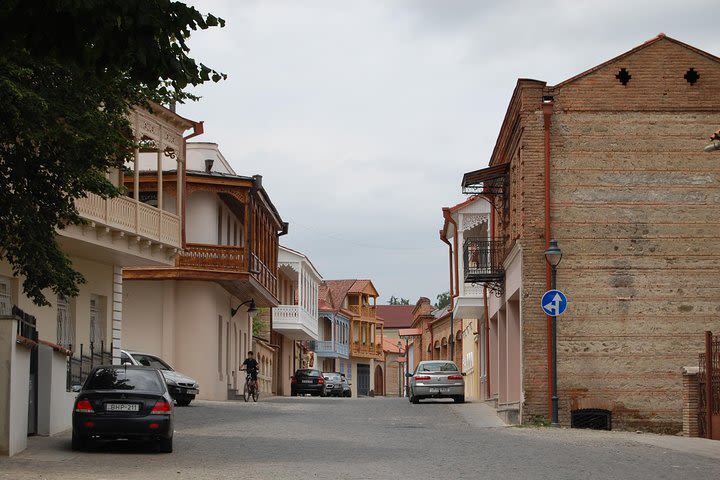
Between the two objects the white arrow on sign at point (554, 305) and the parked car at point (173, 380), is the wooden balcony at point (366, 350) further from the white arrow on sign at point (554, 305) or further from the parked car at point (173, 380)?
the white arrow on sign at point (554, 305)

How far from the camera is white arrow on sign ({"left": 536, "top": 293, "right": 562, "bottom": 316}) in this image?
81.4 feet

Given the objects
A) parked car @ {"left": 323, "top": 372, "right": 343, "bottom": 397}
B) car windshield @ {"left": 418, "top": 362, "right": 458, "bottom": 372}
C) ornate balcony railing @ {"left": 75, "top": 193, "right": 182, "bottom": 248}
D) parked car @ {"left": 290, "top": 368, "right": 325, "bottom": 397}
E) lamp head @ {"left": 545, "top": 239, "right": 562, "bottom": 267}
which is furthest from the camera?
parked car @ {"left": 323, "top": 372, "right": 343, "bottom": 397}

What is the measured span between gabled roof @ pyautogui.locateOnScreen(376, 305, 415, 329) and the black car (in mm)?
132634

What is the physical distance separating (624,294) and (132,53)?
64.4ft

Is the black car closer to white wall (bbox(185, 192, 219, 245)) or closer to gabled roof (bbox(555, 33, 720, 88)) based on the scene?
gabled roof (bbox(555, 33, 720, 88))

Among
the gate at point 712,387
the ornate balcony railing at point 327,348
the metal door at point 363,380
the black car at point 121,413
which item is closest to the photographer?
the black car at point 121,413

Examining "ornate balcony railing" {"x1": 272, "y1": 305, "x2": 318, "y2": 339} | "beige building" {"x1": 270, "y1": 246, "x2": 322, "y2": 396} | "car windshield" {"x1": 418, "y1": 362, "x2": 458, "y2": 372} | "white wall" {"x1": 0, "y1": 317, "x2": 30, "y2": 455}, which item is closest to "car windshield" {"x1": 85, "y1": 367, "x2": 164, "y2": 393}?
"white wall" {"x1": 0, "y1": 317, "x2": 30, "y2": 455}

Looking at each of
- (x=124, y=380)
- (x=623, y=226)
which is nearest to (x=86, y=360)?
(x=124, y=380)

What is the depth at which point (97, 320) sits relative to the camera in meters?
30.3

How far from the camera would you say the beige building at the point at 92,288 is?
20.2 m

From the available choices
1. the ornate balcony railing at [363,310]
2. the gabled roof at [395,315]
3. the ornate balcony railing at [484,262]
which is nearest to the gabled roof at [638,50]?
the ornate balcony railing at [484,262]

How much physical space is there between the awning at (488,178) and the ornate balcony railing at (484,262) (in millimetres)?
1569

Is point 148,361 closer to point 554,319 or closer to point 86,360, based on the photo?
point 86,360

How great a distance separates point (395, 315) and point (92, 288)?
413 ft
